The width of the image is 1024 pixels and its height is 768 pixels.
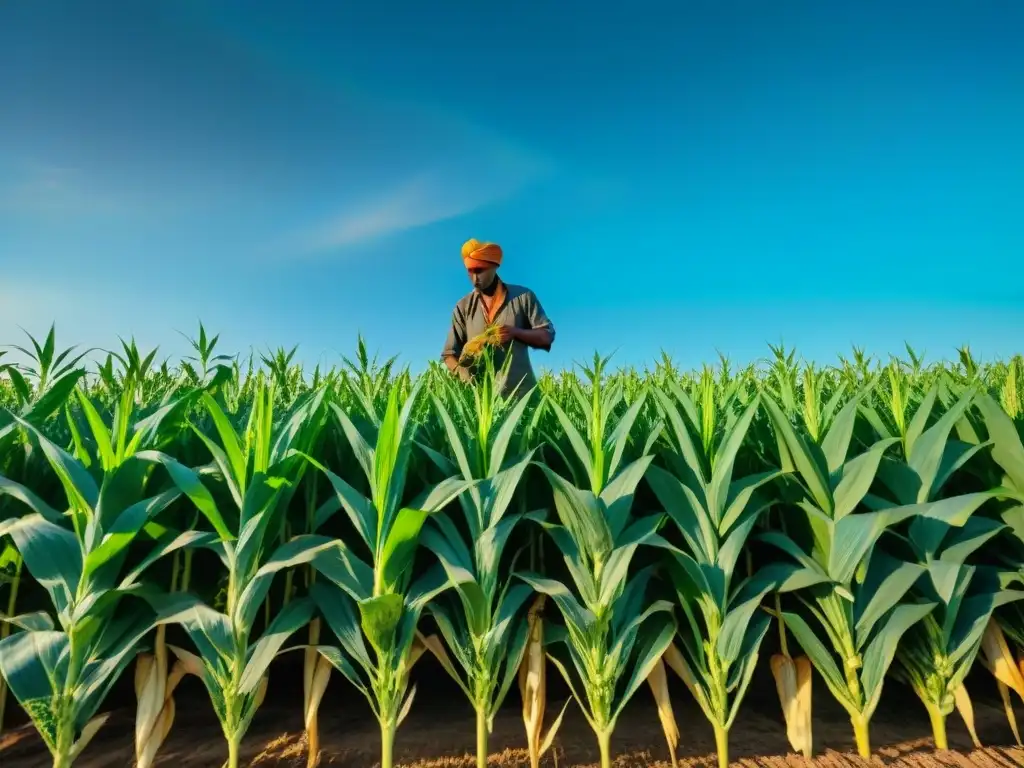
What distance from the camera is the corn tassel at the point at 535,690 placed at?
1.50 m

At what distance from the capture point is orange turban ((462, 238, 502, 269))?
4441 millimetres

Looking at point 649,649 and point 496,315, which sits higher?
point 496,315

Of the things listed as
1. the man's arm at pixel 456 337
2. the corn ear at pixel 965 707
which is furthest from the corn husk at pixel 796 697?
the man's arm at pixel 456 337

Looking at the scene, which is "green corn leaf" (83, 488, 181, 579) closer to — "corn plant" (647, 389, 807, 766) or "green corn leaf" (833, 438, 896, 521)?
"corn plant" (647, 389, 807, 766)

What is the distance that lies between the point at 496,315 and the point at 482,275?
1.15 ft

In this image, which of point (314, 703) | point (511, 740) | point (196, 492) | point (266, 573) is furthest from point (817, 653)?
point (196, 492)

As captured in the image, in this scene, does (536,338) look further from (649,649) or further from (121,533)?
(121,533)

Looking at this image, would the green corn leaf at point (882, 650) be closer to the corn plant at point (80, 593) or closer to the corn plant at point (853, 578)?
the corn plant at point (853, 578)

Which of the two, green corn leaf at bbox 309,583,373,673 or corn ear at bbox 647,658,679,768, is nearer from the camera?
green corn leaf at bbox 309,583,373,673

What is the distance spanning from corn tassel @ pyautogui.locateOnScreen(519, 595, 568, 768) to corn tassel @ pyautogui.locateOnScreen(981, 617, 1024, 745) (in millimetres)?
1340

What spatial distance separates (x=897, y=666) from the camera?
5.76ft

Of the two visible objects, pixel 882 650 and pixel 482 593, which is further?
pixel 882 650

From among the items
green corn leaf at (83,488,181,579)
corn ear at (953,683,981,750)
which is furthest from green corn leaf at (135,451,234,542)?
corn ear at (953,683,981,750)

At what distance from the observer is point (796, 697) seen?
1.61 m
